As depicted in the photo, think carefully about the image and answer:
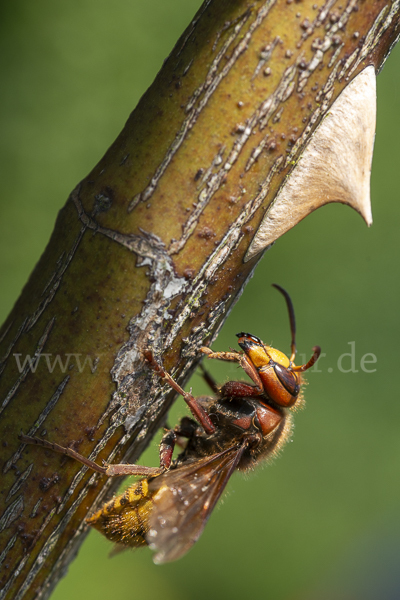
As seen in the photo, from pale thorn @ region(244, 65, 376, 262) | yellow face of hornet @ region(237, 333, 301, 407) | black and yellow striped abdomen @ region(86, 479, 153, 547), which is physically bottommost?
black and yellow striped abdomen @ region(86, 479, 153, 547)

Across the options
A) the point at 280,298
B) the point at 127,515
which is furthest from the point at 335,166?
the point at 280,298

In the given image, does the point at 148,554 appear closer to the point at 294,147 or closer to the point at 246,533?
the point at 246,533

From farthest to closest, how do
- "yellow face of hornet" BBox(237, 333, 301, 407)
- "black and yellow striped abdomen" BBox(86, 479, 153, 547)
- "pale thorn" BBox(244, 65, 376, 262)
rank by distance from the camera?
1. "yellow face of hornet" BBox(237, 333, 301, 407)
2. "black and yellow striped abdomen" BBox(86, 479, 153, 547)
3. "pale thorn" BBox(244, 65, 376, 262)

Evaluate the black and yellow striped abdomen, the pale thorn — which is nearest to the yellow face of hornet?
the black and yellow striped abdomen

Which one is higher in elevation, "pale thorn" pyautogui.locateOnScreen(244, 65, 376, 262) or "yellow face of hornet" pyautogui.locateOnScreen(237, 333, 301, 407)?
"pale thorn" pyautogui.locateOnScreen(244, 65, 376, 262)

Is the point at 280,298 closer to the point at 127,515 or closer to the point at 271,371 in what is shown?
the point at 271,371

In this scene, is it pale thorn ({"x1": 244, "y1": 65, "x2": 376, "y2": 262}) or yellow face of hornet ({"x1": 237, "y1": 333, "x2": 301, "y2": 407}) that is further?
yellow face of hornet ({"x1": 237, "y1": 333, "x2": 301, "y2": 407})

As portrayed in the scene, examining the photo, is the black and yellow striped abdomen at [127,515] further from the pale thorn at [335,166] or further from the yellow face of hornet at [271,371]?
the pale thorn at [335,166]

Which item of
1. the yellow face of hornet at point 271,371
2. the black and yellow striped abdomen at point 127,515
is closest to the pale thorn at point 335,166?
the yellow face of hornet at point 271,371

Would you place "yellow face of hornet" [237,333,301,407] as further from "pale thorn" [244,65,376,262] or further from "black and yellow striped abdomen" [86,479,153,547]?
→ "pale thorn" [244,65,376,262]
